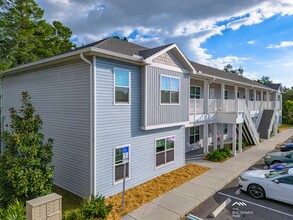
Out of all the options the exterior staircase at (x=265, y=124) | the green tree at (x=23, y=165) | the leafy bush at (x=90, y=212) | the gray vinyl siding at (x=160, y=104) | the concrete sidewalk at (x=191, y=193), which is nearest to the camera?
the leafy bush at (x=90, y=212)

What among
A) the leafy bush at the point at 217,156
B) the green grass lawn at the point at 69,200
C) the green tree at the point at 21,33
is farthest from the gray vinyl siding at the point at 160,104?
the green tree at the point at 21,33

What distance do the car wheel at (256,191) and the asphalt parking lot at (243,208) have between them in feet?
0.62

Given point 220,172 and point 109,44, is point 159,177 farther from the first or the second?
point 109,44

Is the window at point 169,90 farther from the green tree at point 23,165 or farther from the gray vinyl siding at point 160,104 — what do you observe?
the green tree at point 23,165

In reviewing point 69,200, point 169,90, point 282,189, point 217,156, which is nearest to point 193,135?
point 217,156

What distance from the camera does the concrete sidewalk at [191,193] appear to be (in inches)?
275

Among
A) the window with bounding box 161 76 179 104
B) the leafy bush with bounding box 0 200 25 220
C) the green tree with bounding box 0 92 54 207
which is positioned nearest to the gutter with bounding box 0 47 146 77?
the window with bounding box 161 76 179 104

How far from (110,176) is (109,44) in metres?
6.38

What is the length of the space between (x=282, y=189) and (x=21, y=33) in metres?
24.9

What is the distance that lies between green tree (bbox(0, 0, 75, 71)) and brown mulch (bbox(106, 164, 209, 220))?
1683 cm

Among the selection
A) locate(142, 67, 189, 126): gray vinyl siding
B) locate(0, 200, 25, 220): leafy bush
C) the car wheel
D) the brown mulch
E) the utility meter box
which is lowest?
the brown mulch

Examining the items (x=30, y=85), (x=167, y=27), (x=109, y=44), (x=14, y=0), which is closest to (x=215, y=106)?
(x=167, y=27)

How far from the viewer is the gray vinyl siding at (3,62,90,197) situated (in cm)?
806

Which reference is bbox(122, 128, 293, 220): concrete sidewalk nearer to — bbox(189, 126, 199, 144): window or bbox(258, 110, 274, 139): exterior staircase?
bbox(189, 126, 199, 144): window
